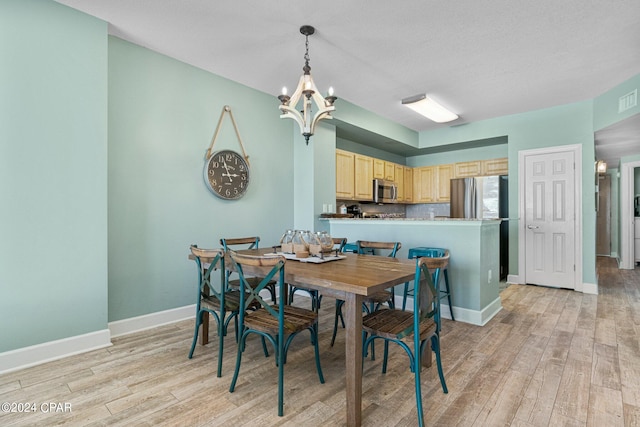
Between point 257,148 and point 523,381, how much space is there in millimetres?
3479

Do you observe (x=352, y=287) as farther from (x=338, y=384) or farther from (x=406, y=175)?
(x=406, y=175)

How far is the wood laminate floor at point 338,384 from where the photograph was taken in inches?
69.0

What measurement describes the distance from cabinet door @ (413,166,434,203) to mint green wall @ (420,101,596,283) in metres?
1.03

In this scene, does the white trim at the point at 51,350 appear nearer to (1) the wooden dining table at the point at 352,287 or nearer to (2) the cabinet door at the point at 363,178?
(1) the wooden dining table at the point at 352,287

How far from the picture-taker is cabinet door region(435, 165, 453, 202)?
6.33 m

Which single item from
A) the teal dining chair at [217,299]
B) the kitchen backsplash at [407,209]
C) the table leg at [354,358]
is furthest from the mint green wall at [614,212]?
the teal dining chair at [217,299]

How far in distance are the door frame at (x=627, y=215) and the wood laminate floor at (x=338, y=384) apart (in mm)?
4676

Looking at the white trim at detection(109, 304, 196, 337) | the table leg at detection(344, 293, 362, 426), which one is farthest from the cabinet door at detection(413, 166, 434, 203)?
the table leg at detection(344, 293, 362, 426)

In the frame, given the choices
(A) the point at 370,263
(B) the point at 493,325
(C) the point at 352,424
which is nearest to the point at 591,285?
(B) the point at 493,325

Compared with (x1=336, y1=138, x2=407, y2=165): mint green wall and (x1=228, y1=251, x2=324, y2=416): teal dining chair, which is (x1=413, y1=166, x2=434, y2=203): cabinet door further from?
(x1=228, y1=251, x2=324, y2=416): teal dining chair

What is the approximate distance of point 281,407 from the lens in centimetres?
177

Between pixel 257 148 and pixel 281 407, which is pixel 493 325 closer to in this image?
pixel 281 407

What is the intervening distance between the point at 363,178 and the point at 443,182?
6.59ft

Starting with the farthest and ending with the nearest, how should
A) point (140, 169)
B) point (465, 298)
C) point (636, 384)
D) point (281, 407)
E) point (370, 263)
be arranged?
1. point (465, 298)
2. point (140, 169)
3. point (370, 263)
4. point (636, 384)
5. point (281, 407)
